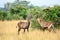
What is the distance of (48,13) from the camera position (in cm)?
1080

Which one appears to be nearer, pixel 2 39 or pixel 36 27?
pixel 2 39

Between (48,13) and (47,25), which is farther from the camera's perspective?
(48,13)

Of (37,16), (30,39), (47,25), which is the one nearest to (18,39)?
(30,39)

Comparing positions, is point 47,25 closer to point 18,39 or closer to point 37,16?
point 37,16

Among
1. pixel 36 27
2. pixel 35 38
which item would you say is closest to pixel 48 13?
pixel 36 27

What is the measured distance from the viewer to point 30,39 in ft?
23.8

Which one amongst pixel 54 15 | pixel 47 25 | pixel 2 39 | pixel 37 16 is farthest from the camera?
pixel 37 16

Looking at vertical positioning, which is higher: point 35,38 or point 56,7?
point 56,7

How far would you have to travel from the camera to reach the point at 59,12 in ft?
35.3

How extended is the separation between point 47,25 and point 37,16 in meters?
1.85

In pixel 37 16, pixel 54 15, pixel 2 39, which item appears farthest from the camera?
pixel 37 16

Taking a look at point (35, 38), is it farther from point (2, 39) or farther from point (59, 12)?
point (59, 12)

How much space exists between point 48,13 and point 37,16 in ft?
2.31

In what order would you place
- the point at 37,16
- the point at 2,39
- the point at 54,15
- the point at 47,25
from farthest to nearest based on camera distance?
the point at 37,16 → the point at 54,15 → the point at 47,25 → the point at 2,39
